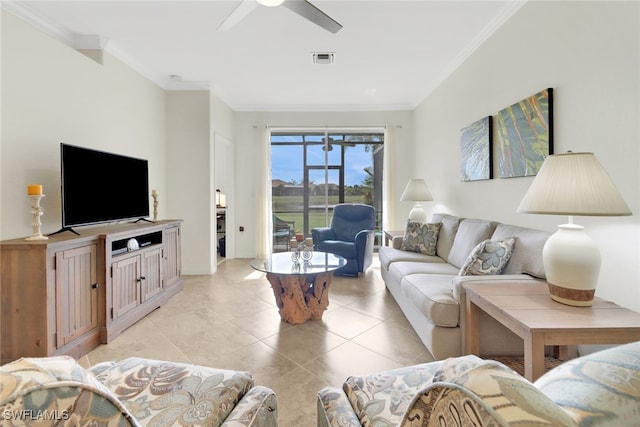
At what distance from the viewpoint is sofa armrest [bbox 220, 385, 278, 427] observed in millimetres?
839

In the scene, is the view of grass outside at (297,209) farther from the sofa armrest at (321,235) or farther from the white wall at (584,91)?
the white wall at (584,91)

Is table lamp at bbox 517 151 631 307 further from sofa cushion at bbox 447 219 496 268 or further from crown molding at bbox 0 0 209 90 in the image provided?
crown molding at bbox 0 0 209 90

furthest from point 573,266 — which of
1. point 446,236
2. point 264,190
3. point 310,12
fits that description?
point 264,190

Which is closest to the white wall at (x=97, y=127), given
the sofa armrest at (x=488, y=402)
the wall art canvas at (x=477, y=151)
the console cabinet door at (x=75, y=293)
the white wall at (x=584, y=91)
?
the console cabinet door at (x=75, y=293)

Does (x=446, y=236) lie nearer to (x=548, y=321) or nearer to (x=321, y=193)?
(x=548, y=321)

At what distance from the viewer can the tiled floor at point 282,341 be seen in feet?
6.24

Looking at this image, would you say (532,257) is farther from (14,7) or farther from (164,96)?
(164,96)

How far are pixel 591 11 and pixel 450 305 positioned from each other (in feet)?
6.42

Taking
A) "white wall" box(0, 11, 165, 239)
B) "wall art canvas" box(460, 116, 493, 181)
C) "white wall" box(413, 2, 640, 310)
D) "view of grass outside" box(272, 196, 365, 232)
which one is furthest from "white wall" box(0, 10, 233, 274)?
"white wall" box(413, 2, 640, 310)

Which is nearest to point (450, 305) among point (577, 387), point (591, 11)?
point (577, 387)

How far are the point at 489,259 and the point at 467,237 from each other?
2.29 ft

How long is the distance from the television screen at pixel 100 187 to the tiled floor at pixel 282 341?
105 cm

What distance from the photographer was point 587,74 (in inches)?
70.0

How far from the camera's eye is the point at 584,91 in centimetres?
181
